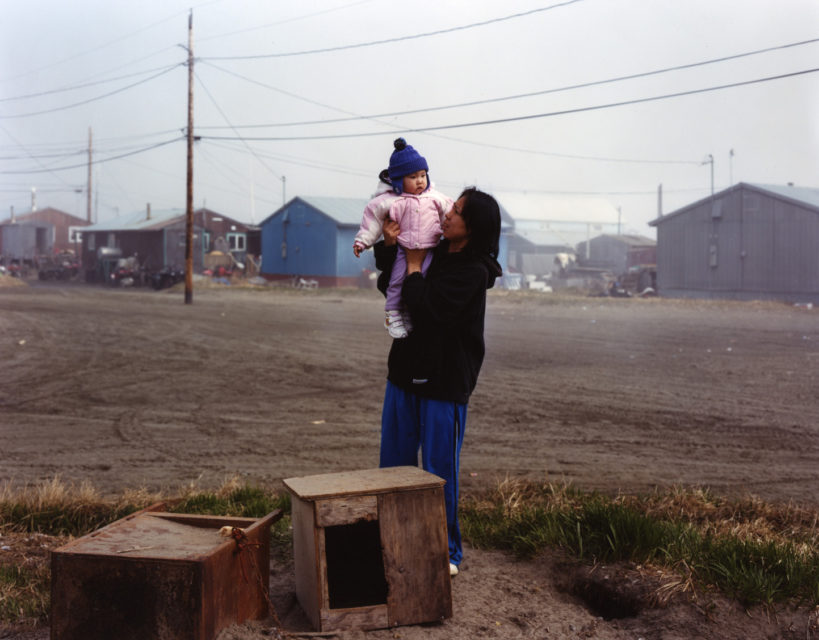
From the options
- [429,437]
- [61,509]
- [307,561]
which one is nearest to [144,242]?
[61,509]

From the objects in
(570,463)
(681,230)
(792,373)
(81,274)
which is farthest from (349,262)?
(570,463)

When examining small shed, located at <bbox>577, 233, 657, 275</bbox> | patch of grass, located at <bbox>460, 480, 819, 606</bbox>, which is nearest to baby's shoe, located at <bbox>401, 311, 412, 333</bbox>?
patch of grass, located at <bbox>460, 480, 819, 606</bbox>

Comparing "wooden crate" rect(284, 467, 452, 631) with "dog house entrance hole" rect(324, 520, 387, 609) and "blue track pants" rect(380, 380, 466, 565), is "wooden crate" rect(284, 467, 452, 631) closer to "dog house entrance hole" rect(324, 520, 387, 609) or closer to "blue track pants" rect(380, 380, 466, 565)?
"dog house entrance hole" rect(324, 520, 387, 609)

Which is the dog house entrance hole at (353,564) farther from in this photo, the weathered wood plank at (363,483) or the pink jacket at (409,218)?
the pink jacket at (409,218)

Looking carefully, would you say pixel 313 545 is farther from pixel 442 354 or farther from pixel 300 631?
pixel 442 354

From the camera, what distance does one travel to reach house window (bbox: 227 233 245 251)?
5558 centimetres

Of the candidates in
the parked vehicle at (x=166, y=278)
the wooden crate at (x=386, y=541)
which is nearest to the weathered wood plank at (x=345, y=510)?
the wooden crate at (x=386, y=541)

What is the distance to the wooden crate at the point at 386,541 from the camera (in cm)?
346

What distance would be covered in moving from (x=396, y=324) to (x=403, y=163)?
729 mm

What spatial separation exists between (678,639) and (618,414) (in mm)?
6122

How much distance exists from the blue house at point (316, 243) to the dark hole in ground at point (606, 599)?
3909cm

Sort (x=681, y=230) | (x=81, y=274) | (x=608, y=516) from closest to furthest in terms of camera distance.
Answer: (x=608, y=516) → (x=681, y=230) → (x=81, y=274)

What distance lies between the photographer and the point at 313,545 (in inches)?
137

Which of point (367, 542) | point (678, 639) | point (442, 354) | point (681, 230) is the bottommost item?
point (678, 639)
